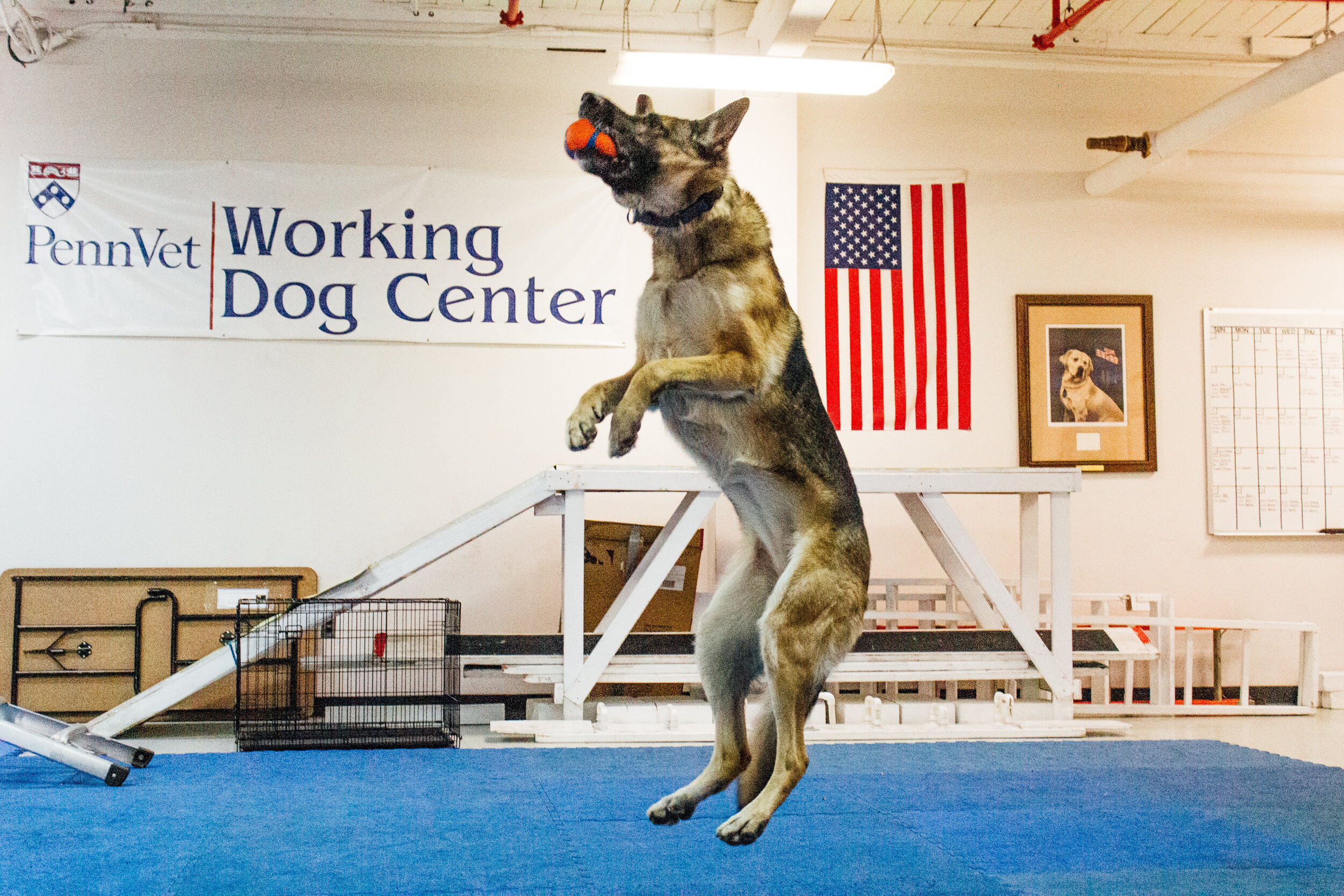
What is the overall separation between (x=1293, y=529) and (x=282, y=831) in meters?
6.44

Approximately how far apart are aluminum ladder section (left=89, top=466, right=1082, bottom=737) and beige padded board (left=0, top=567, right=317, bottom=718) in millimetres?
1069

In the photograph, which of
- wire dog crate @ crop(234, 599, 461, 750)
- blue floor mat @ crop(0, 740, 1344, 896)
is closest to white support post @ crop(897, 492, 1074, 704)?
blue floor mat @ crop(0, 740, 1344, 896)

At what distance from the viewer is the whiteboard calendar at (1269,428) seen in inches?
283

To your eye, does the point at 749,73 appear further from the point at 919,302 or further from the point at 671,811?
the point at 671,811

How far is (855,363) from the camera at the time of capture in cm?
695

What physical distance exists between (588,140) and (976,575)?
375cm

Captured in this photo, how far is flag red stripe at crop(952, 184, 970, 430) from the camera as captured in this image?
7.05 m

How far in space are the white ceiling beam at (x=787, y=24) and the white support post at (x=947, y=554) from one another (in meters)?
2.50

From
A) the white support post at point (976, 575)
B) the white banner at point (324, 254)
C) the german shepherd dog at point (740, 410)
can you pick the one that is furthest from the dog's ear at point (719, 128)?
the white banner at point (324, 254)

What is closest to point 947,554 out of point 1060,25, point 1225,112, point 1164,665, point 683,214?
point 1164,665

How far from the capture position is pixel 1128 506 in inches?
281

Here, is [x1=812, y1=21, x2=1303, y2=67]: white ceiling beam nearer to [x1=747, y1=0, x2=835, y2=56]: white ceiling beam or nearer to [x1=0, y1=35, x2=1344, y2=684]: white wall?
[x1=0, y1=35, x2=1344, y2=684]: white wall

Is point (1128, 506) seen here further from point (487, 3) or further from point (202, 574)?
point (202, 574)

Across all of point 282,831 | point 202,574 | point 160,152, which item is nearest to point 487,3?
point 160,152
